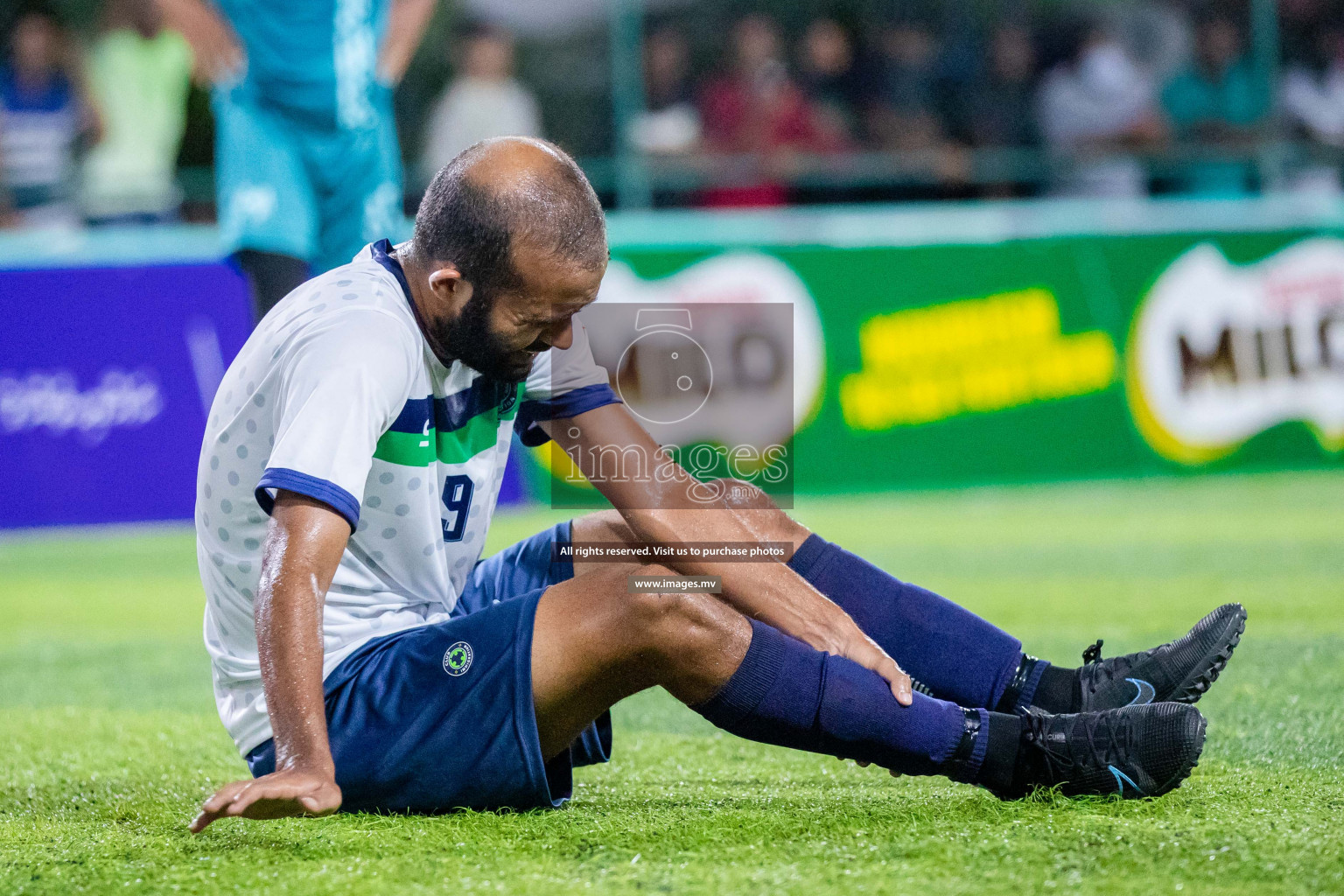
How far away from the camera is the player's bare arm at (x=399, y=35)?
5.35 m

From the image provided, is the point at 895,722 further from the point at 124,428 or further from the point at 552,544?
the point at 124,428

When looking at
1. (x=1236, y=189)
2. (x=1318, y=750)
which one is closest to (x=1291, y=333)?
(x=1236, y=189)

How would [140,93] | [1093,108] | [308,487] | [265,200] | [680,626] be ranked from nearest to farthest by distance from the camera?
[308,487] → [680,626] → [265,200] → [140,93] → [1093,108]

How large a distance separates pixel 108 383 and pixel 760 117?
4.51 m

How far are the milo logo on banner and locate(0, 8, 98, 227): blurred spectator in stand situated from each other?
6.77 meters

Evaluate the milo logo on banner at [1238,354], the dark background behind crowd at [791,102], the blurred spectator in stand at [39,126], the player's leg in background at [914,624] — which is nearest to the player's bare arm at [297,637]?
the player's leg in background at [914,624]

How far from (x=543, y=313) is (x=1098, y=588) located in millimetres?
3822

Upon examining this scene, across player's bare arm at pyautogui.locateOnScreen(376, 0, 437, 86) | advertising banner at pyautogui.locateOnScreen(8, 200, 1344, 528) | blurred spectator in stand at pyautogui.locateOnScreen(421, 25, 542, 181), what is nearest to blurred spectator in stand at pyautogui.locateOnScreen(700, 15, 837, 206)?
advertising banner at pyautogui.locateOnScreen(8, 200, 1344, 528)

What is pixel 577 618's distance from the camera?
93.8 inches

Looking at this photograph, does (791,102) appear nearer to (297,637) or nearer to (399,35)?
(399,35)

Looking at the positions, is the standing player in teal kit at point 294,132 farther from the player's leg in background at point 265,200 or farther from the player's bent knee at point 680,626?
the player's bent knee at point 680,626

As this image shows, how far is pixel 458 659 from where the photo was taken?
95.8 inches

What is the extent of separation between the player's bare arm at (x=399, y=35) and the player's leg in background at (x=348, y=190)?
25 centimetres

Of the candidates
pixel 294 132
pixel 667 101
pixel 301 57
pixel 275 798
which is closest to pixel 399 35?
pixel 301 57
